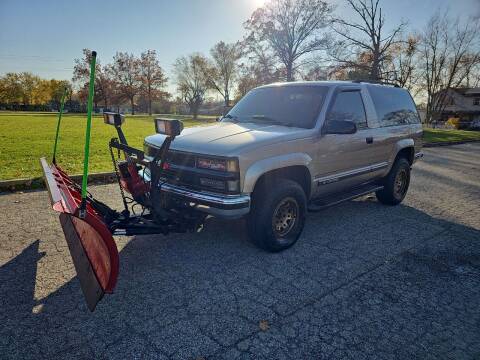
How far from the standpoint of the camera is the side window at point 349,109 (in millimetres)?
4496

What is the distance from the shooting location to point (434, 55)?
3991 centimetres

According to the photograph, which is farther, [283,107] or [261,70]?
[261,70]

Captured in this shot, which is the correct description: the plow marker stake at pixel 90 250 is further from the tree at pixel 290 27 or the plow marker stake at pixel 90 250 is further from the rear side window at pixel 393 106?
the tree at pixel 290 27

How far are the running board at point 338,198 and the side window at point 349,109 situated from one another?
1.01 metres

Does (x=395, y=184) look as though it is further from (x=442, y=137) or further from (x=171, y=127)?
(x=442, y=137)

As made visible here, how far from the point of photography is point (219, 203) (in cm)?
334

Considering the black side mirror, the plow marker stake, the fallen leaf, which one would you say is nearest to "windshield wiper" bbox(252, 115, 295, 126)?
the black side mirror

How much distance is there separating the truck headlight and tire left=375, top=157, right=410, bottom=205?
3798 mm

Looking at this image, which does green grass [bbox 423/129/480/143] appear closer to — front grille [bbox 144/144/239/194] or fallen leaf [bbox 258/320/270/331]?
front grille [bbox 144/144/239/194]

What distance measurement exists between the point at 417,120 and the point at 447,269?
12.0 feet

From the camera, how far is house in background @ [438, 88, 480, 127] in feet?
223

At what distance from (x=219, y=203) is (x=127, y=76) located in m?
68.3

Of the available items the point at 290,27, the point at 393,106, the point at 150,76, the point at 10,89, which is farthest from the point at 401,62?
the point at 10,89

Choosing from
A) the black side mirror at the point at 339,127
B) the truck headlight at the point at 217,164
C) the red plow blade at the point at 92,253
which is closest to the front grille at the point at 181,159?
the truck headlight at the point at 217,164
